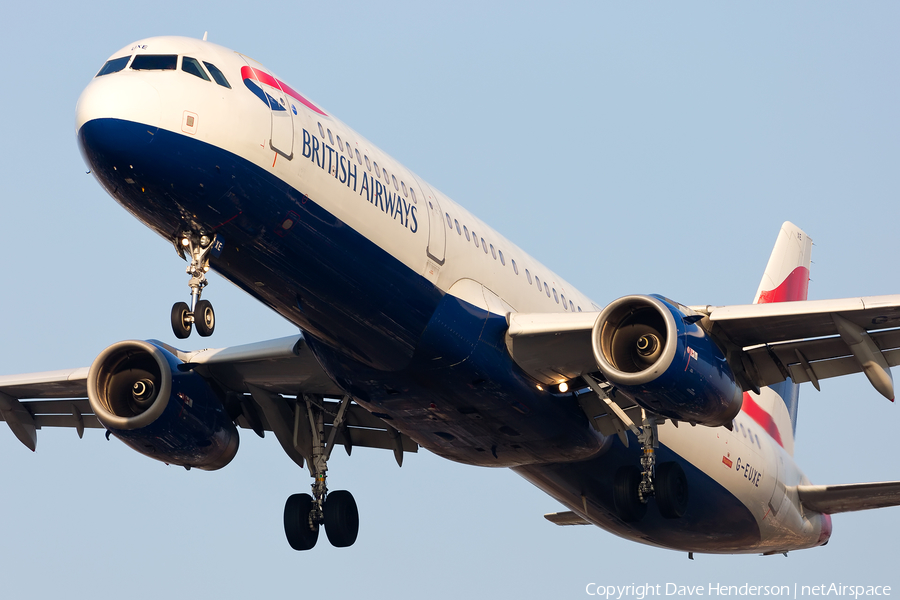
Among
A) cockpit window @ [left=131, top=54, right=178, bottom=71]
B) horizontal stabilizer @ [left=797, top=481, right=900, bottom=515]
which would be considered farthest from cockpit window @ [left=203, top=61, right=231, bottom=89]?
horizontal stabilizer @ [left=797, top=481, right=900, bottom=515]

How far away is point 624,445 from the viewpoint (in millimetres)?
26016

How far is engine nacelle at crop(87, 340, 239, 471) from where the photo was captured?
26172mm

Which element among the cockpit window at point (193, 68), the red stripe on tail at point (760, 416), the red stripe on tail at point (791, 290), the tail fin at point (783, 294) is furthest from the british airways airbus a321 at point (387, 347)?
the red stripe on tail at point (791, 290)

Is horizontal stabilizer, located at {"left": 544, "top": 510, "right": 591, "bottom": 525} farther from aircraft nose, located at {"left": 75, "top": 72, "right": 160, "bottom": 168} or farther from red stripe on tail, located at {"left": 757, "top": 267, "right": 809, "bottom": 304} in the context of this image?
aircraft nose, located at {"left": 75, "top": 72, "right": 160, "bottom": 168}

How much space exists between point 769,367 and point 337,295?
822 centimetres

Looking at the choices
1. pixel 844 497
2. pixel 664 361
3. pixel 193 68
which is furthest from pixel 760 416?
pixel 193 68

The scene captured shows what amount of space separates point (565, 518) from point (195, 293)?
1487 cm

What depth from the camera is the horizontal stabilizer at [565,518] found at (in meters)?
Answer: 31.2

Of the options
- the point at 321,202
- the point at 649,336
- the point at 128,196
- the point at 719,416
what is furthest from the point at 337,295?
the point at 719,416

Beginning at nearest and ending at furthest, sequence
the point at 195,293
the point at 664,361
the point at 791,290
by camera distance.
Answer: the point at 195,293
the point at 664,361
the point at 791,290

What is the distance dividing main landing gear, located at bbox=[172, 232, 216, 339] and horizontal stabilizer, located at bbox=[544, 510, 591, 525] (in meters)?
14.3

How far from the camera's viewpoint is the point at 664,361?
20.9m

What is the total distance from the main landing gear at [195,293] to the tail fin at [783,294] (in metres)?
16.5

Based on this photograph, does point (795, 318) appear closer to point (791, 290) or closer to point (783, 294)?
point (783, 294)
